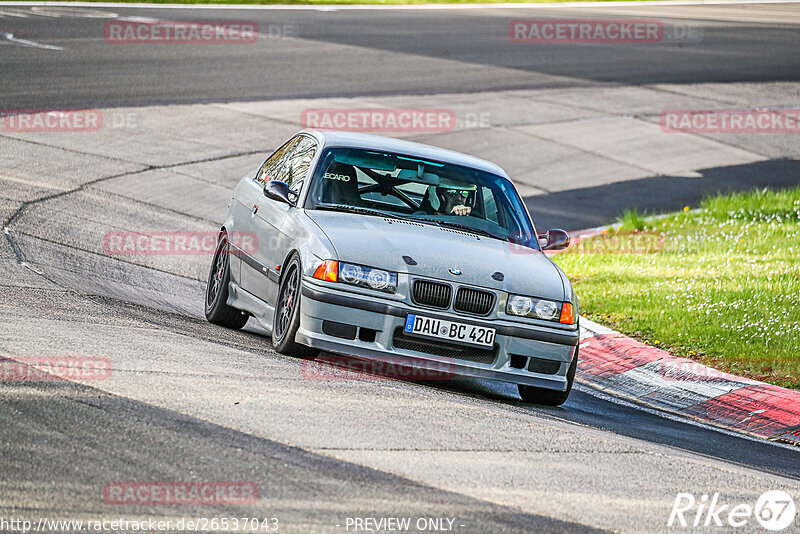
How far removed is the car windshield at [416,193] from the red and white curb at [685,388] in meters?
1.48

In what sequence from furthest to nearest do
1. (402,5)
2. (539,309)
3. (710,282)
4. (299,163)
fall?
(402,5) → (710,282) → (299,163) → (539,309)

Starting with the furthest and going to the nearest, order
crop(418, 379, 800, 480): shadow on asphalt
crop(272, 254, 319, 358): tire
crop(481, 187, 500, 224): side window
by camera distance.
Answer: crop(481, 187, 500, 224): side window → crop(272, 254, 319, 358): tire → crop(418, 379, 800, 480): shadow on asphalt

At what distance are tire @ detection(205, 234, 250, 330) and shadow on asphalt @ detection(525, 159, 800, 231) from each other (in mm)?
6411

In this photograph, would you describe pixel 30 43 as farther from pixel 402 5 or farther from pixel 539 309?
pixel 539 309

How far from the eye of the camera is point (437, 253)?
812cm

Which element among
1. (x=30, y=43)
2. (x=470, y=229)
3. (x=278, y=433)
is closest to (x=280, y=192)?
(x=470, y=229)

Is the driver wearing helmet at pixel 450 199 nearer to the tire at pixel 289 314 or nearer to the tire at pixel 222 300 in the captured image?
the tire at pixel 289 314

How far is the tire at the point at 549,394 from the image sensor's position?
8.33 metres

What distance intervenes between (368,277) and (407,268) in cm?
26

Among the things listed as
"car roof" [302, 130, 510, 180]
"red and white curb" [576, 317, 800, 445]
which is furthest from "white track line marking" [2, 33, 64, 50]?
"red and white curb" [576, 317, 800, 445]

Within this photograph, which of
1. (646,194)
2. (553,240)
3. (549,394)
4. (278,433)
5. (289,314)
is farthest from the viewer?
(646,194)

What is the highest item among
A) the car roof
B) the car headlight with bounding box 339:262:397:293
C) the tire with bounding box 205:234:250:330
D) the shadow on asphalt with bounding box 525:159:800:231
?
the car roof

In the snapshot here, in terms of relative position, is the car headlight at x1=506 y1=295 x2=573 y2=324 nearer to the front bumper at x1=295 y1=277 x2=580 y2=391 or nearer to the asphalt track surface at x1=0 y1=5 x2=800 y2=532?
the front bumper at x1=295 y1=277 x2=580 y2=391

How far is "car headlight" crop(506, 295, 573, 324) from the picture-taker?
26.3 feet
